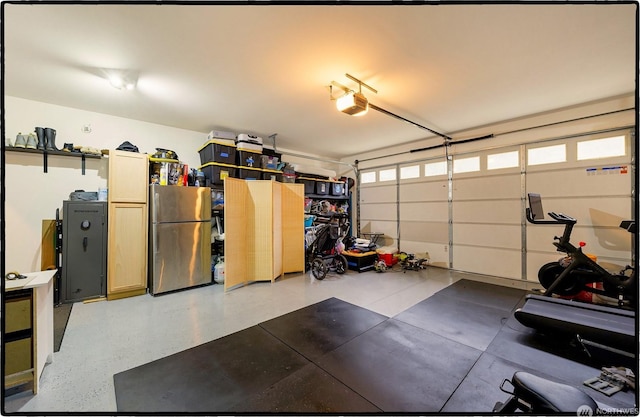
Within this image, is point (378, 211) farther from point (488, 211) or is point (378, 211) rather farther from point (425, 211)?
point (488, 211)

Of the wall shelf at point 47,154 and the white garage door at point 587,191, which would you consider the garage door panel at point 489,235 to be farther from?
the wall shelf at point 47,154

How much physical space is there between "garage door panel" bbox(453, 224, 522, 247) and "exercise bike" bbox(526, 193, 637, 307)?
41.3 inches

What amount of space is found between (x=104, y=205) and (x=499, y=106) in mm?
6667

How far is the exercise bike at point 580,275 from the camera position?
10.4 ft

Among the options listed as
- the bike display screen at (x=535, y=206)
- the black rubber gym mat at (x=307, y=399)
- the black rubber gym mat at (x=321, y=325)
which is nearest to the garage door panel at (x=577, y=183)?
the bike display screen at (x=535, y=206)

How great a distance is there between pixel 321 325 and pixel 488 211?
4456mm

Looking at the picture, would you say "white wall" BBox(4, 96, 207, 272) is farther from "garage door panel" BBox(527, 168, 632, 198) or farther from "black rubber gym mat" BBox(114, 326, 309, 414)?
"garage door panel" BBox(527, 168, 632, 198)

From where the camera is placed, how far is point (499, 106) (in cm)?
403

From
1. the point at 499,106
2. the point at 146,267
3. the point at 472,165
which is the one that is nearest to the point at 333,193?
the point at 472,165

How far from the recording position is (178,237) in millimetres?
4027

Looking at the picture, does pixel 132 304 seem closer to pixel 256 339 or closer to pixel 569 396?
pixel 256 339

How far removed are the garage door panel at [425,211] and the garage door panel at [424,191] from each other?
146 millimetres

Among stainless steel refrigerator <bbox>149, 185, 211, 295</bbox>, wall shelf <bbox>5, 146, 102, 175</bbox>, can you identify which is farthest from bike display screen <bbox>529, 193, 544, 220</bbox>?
wall shelf <bbox>5, 146, 102, 175</bbox>

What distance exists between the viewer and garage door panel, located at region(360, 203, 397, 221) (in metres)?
6.72
